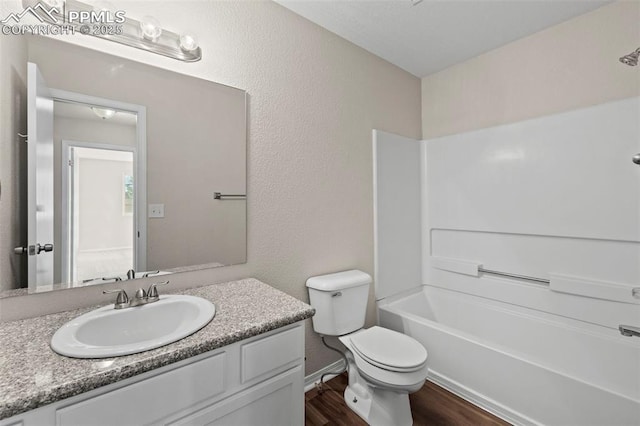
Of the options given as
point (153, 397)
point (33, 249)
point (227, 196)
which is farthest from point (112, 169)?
point (153, 397)

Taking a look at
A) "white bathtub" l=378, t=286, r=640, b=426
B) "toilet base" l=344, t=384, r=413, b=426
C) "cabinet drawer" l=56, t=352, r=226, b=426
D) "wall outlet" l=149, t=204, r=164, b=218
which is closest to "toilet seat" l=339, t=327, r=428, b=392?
"toilet base" l=344, t=384, r=413, b=426

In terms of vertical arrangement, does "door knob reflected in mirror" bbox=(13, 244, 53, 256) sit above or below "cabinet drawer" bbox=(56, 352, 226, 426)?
above

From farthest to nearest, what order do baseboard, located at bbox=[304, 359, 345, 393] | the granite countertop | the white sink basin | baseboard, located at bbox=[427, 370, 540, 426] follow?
baseboard, located at bbox=[304, 359, 345, 393] → baseboard, located at bbox=[427, 370, 540, 426] → the white sink basin → the granite countertop

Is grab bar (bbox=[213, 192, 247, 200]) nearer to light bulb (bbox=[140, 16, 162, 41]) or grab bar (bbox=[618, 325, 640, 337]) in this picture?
light bulb (bbox=[140, 16, 162, 41])

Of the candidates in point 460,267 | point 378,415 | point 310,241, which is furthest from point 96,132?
point 460,267

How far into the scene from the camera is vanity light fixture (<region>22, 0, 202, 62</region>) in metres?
1.11

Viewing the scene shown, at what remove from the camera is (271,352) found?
1.06m

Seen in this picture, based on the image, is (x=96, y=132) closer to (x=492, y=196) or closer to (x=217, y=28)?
(x=217, y=28)

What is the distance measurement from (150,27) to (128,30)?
0.30ft

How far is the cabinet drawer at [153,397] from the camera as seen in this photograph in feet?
2.39

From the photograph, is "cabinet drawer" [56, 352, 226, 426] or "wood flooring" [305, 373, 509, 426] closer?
"cabinet drawer" [56, 352, 226, 426]

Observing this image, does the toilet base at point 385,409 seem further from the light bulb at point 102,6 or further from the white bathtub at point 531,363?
the light bulb at point 102,6

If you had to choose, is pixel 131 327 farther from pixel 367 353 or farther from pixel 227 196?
pixel 367 353

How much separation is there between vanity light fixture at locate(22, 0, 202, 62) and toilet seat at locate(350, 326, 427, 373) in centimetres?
178
